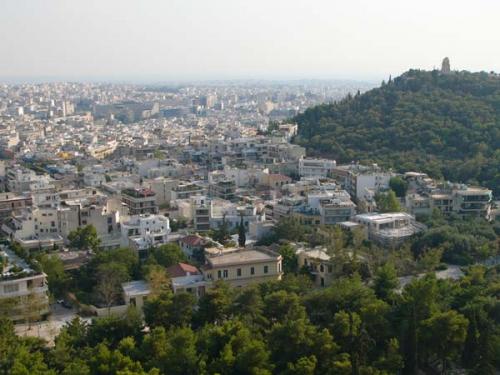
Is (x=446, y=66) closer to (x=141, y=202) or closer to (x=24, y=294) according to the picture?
(x=141, y=202)

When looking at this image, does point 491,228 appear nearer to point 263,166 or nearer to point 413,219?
point 413,219

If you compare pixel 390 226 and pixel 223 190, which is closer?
pixel 390 226

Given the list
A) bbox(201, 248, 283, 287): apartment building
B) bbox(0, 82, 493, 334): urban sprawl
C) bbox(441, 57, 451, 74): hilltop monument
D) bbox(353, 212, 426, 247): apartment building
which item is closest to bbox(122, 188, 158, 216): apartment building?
bbox(0, 82, 493, 334): urban sprawl

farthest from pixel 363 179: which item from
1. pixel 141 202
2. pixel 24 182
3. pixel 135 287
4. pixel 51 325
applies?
pixel 51 325

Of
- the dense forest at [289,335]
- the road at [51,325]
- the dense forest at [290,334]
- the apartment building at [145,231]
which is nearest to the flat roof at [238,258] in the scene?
the dense forest at [290,334]

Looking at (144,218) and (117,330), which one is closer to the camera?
(117,330)

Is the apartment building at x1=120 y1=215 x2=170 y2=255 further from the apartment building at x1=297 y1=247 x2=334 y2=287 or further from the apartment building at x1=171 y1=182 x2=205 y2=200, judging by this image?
the apartment building at x1=171 y1=182 x2=205 y2=200

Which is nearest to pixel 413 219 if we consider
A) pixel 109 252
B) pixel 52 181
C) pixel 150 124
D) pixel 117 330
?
pixel 109 252

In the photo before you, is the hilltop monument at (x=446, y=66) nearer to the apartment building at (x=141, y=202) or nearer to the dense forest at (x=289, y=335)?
the apartment building at (x=141, y=202)
